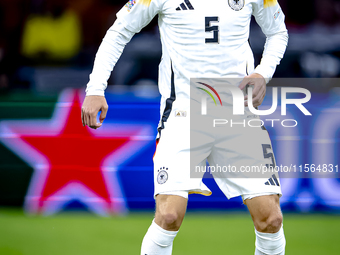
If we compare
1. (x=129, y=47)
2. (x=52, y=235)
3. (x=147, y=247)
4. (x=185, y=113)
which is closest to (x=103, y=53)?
(x=185, y=113)

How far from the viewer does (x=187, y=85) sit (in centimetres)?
198

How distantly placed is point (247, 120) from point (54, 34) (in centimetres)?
312

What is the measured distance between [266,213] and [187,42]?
732mm

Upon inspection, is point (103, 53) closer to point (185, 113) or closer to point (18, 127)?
point (185, 113)

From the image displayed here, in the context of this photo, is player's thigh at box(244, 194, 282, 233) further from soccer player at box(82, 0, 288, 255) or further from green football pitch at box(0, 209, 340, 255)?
green football pitch at box(0, 209, 340, 255)

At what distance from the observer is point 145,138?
11.9 ft

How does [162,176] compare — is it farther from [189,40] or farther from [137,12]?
[137,12]

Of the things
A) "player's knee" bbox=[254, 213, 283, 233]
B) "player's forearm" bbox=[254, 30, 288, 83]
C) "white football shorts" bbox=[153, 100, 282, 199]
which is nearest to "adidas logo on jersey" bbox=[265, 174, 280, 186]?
"white football shorts" bbox=[153, 100, 282, 199]

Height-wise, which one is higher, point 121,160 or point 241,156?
point 241,156

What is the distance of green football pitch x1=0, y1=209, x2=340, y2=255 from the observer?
2.93m

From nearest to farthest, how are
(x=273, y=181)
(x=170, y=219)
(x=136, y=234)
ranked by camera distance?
(x=170, y=219)
(x=273, y=181)
(x=136, y=234)

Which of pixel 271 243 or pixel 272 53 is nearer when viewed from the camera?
pixel 271 243

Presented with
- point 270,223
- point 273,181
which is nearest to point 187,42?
point 273,181

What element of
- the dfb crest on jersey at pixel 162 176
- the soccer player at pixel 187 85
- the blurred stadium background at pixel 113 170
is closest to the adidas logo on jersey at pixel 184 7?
the soccer player at pixel 187 85
